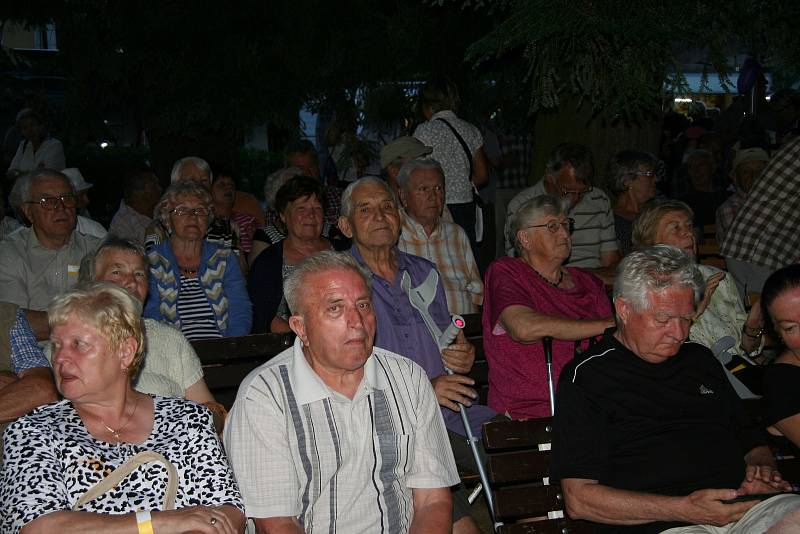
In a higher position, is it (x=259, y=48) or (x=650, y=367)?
(x=259, y=48)

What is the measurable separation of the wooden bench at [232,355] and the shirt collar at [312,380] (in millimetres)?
1336

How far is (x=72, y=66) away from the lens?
8867 millimetres

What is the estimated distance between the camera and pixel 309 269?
359cm

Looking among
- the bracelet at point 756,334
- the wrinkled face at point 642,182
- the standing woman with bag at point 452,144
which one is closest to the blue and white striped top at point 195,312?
the standing woman with bag at point 452,144

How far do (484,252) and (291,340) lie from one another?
4.31 meters

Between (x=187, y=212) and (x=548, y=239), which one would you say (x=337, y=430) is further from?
(x=187, y=212)

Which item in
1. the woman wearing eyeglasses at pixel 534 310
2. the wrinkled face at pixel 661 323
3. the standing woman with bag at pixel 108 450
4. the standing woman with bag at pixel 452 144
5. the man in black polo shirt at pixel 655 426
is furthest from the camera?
the standing woman with bag at pixel 452 144

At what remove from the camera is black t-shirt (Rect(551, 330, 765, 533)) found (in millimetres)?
3670

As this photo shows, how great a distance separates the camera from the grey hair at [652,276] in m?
3.93

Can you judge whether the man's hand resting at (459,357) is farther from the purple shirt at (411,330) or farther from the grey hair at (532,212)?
the grey hair at (532,212)

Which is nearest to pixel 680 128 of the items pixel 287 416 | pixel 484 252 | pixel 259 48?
pixel 484 252

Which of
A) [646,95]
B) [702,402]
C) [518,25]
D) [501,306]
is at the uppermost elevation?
[518,25]

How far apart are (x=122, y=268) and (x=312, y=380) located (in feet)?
5.24

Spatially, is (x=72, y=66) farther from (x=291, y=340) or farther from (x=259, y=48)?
(x=291, y=340)
